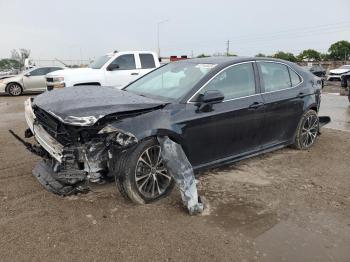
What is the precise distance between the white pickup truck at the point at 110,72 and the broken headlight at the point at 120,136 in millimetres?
7712

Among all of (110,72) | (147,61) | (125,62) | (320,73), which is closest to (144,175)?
(110,72)

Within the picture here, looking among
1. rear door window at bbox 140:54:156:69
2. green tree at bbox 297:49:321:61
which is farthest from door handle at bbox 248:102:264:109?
green tree at bbox 297:49:321:61

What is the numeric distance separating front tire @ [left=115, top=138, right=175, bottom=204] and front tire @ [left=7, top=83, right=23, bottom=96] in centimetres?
1602

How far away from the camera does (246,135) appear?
529cm

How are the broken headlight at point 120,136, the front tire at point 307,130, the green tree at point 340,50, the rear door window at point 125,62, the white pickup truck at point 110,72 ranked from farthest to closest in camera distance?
the green tree at point 340,50, the rear door window at point 125,62, the white pickup truck at point 110,72, the front tire at point 307,130, the broken headlight at point 120,136

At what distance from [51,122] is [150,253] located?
1.89 m

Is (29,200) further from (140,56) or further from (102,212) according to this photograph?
(140,56)

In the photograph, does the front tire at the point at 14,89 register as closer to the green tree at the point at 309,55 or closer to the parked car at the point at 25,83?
the parked car at the point at 25,83

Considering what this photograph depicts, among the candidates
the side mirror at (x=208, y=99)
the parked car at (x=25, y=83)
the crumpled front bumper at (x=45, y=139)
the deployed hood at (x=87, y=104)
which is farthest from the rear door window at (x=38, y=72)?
the side mirror at (x=208, y=99)

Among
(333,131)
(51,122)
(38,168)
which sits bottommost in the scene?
(333,131)

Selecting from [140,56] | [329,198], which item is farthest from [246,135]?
[140,56]

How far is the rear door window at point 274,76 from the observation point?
5.68 meters

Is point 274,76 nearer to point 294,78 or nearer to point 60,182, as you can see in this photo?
point 294,78

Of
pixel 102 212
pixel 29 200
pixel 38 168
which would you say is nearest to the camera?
pixel 102 212
